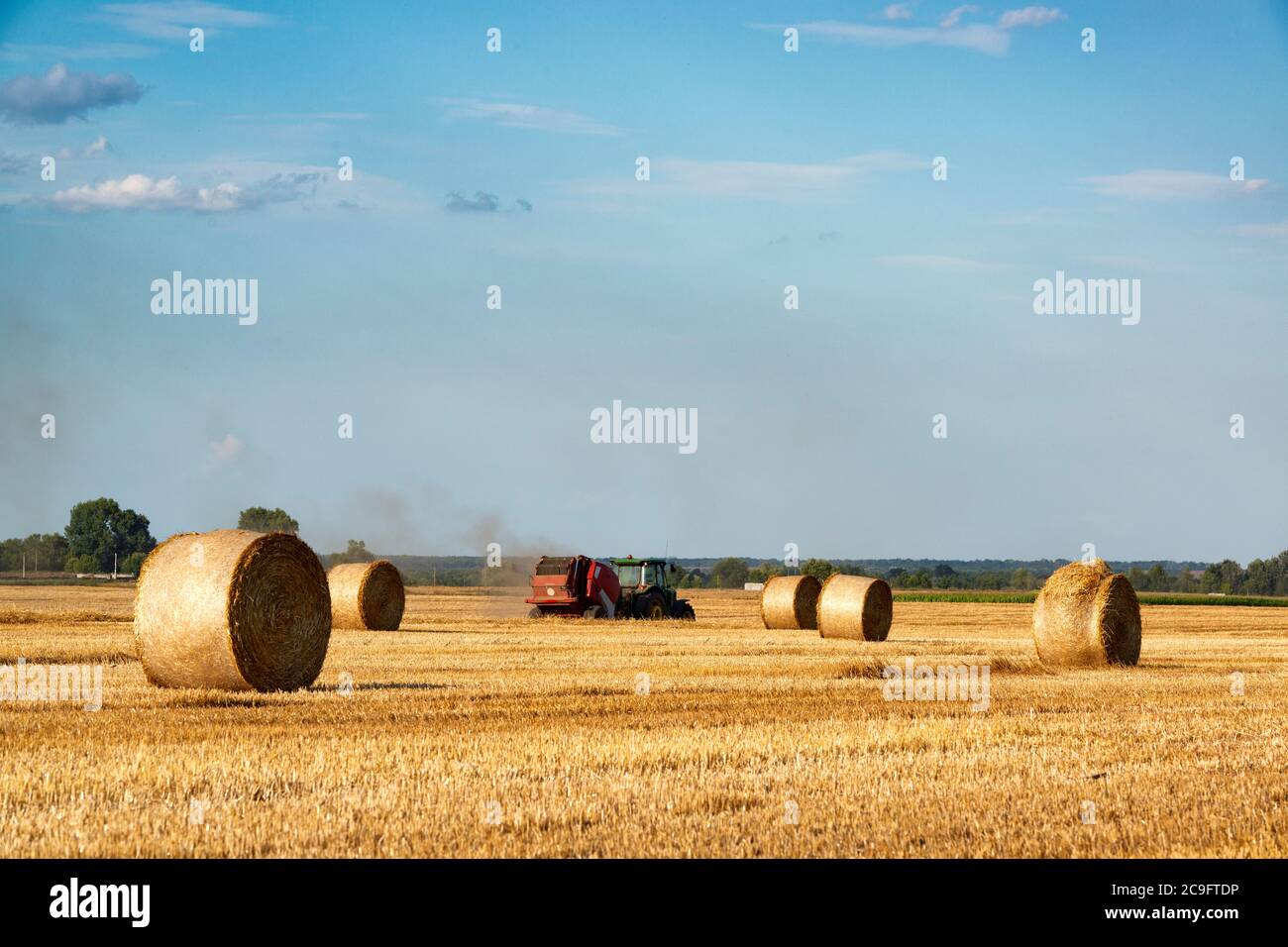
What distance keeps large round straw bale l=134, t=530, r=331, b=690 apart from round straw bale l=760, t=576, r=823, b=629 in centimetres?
1964

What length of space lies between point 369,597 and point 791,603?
10315mm

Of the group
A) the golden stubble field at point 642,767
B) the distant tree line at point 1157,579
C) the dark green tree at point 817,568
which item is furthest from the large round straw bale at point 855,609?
the distant tree line at point 1157,579

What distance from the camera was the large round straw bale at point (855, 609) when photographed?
28375 mm

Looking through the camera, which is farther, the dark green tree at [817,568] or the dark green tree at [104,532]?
the dark green tree at [104,532]

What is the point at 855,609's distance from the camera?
93.1 feet

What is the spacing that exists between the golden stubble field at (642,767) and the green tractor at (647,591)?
1697 cm

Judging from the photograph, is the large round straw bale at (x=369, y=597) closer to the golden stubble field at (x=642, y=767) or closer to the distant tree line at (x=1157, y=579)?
the golden stubble field at (x=642, y=767)

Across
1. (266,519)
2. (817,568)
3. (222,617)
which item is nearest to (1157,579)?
(817,568)

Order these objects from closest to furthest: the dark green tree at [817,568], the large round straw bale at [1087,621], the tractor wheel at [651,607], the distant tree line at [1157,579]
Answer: the large round straw bale at [1087,621] → the tractor wheel at [651,607] → the dark green tree at [817,568] → the distant tree line at [1157,579]

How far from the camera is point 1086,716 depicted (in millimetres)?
13516

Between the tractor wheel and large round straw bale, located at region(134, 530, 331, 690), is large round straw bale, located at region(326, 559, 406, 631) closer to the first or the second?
the tractor wheel
